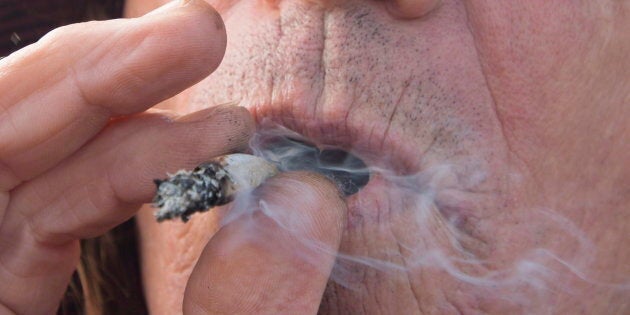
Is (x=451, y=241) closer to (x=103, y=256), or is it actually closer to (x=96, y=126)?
(x=96, y=126)

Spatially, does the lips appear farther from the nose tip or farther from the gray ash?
the gray ash

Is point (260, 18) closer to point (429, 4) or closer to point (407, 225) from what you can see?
point (429, 4)

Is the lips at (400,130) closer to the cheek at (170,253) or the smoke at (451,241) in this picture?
the smoke at (451,241)

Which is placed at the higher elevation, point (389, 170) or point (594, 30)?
point (594, 30)

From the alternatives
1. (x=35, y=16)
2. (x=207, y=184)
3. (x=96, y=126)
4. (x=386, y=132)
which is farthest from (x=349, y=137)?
(x=35, y=16)

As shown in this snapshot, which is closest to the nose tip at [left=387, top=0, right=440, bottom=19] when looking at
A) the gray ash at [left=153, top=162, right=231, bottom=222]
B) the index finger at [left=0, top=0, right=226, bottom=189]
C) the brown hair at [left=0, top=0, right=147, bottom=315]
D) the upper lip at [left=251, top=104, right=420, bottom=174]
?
the upper lip at [left=251, top=104, right=420, bottom=174]

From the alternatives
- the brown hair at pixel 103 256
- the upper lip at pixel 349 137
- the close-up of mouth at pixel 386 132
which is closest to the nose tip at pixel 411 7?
the close-up of mouth at pixel 386 132

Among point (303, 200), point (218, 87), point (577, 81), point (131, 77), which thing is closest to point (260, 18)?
point (218, 87)
